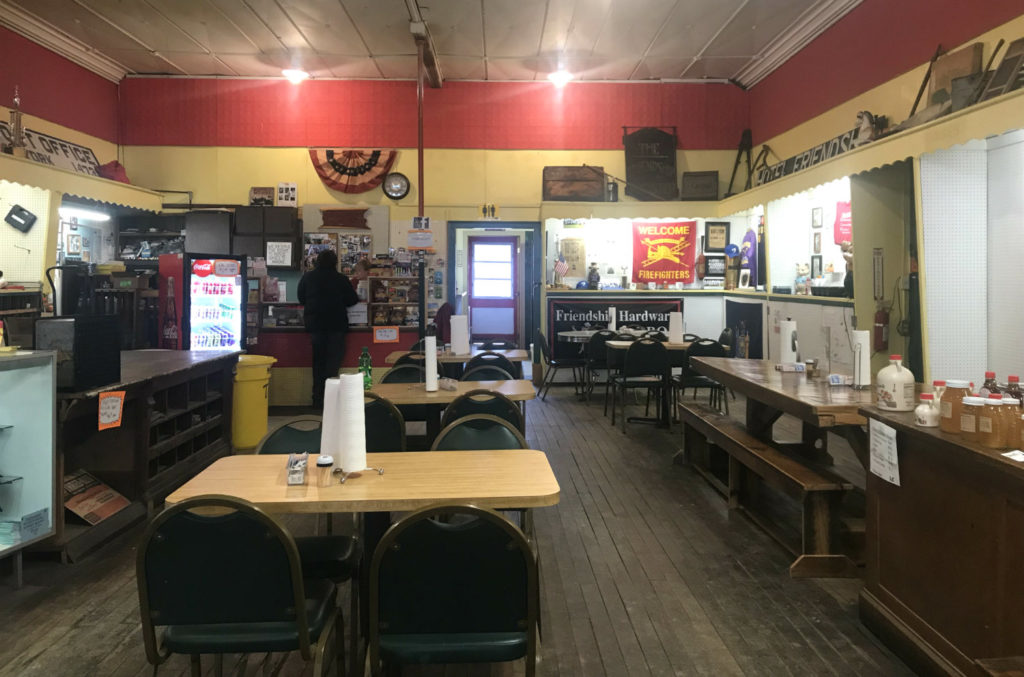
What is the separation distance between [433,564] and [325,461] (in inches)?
30.6

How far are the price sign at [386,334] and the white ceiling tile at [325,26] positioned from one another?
3415 millimetres

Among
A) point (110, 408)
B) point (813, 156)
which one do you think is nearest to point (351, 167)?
point (813, 156)

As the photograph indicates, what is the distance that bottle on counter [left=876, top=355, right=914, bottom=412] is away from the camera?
113 inches

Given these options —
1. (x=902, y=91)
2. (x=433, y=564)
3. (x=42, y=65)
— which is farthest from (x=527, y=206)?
(x=433, y=564)

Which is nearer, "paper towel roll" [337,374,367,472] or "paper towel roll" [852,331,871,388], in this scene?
"paper towel roll" [337,374,367,472]

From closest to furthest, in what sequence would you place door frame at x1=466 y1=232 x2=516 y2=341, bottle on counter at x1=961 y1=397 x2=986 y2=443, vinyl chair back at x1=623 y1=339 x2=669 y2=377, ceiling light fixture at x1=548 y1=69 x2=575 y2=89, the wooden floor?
bottle on counter at x1=961 y1=397 x2=986 y2=443, the wooden floor, vinyl chair back at x1=623 y1=339 x2=669 y2=377, ceiling light fixture at x1=548 y1=69 x2=575 y2=89, door frame at x1=466 y1=232 x2=516 y2=341

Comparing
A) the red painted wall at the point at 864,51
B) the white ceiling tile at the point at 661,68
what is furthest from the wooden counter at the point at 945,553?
the white ceiling tile at the point at 661,68

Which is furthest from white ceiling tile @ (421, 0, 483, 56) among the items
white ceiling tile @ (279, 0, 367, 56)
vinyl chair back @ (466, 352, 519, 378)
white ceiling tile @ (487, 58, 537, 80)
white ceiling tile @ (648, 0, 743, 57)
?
vinyl chair back @ (466, 352, 519, 378)

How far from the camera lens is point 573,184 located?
9.16 m

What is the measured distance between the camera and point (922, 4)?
576 cm

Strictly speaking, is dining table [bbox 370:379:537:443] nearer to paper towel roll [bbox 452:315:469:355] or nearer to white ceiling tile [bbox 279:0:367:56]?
paper towel roll [bbox 452:315:469:355]

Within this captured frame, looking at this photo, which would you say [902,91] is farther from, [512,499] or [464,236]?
[464,236]

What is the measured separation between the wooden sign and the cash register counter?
507cm

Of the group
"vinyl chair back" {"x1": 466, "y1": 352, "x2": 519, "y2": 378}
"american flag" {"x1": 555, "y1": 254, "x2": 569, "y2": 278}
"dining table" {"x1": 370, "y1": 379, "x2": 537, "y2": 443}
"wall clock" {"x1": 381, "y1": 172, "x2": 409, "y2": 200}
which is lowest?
"dining table" {"x1": 370, "y1": 379, "x2": 537, "y2": 443}
